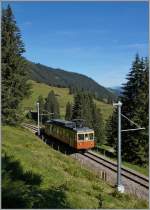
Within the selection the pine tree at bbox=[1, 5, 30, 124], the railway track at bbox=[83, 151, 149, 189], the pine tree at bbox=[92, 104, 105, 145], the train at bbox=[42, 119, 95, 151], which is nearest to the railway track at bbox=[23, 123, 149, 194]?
the railway track at bbox=[83, 151, 149, 189]

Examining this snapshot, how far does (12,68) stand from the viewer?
157 feet

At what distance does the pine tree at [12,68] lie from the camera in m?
45.0

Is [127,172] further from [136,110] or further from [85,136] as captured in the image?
[136,110]

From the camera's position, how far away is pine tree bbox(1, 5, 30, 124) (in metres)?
45.0

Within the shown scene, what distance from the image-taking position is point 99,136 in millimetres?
82250

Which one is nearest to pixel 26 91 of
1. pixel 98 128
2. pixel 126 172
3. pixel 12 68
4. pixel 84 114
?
pixel 12 68

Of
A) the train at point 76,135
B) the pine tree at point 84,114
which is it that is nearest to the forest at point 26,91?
the train at point 76,135

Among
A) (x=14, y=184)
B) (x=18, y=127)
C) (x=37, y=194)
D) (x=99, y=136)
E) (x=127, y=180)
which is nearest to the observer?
(x=14, y=184)

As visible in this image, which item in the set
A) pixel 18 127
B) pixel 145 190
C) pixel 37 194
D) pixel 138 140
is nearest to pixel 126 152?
pixel 138 140

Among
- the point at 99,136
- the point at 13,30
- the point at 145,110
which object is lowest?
the point at 99,136

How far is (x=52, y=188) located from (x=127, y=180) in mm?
14467

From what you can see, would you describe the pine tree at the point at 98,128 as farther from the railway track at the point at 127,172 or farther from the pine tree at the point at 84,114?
the railway track at the point at 127,172

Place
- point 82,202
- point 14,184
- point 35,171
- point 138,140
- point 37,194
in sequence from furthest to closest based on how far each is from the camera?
point 138,140, point 35,171, point 82,202, point 37,194, point 14,184

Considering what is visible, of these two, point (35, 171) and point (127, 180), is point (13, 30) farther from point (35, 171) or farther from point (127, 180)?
point (35, 171)
